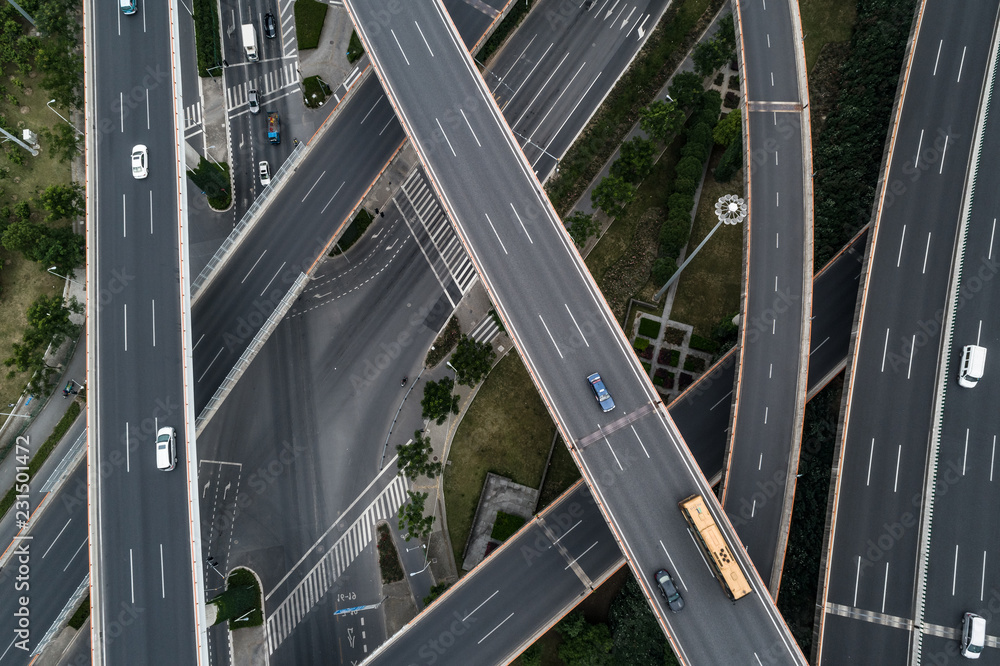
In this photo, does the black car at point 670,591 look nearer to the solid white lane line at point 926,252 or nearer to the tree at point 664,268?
the tree at point 664,268

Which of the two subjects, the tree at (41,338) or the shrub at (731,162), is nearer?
the tree at (41,338)

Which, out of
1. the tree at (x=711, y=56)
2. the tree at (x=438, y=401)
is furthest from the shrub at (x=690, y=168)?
the tree at (x=438, y=401)

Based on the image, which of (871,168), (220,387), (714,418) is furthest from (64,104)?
(871,168)

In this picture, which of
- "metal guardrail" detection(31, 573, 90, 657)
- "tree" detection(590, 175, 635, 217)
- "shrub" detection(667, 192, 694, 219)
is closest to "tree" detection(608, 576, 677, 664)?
"tree" detection(590, 175, 635, 217)

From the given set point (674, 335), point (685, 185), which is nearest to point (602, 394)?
point (674, 335)

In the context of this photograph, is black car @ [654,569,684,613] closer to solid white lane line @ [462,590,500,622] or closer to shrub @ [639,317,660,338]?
solid white lane line @ [462,590,500,622]

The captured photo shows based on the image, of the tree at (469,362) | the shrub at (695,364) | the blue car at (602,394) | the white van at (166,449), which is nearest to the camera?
the white van at (166,449)

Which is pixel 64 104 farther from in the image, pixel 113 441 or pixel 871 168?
pixel 871 168
